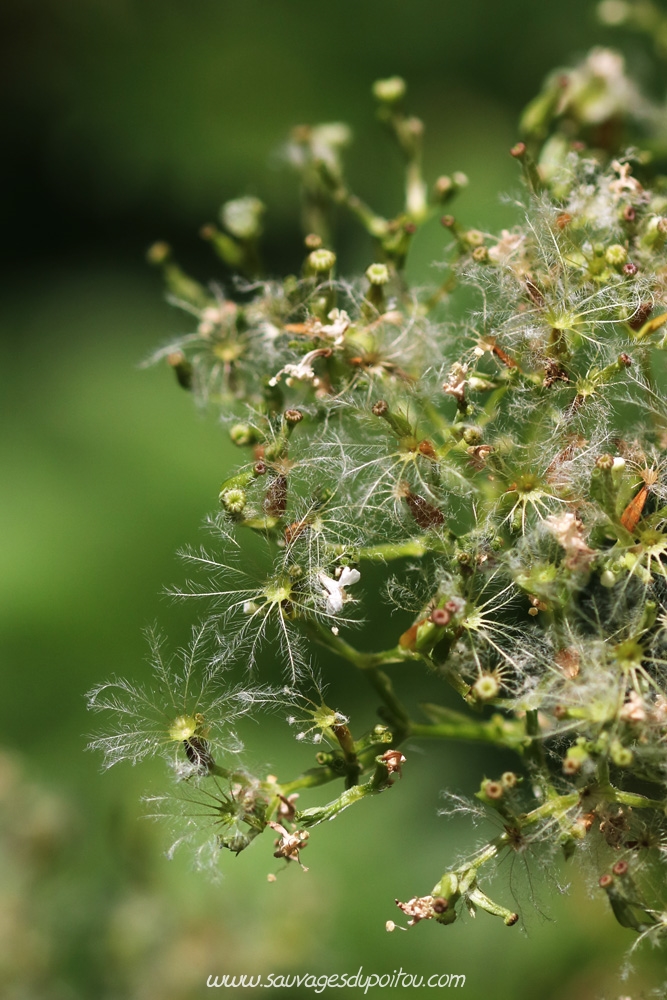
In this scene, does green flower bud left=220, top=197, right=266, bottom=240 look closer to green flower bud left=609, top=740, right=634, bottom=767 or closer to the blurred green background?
the blurred green background

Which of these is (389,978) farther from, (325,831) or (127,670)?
(127,670)

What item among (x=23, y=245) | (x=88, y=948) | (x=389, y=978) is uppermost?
(x=23, y=245)

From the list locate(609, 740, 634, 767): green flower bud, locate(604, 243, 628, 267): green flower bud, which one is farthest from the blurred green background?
locate(604, 243, 628, 267): green flower bud

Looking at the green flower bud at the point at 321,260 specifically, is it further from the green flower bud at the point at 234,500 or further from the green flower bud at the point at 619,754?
the green flower bud at the point at 619,754

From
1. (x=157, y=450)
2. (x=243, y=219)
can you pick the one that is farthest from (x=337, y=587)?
(x=157, y=450)

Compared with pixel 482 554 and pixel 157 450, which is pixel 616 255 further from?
pixel 157 450

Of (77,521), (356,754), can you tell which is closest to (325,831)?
(77,521)
